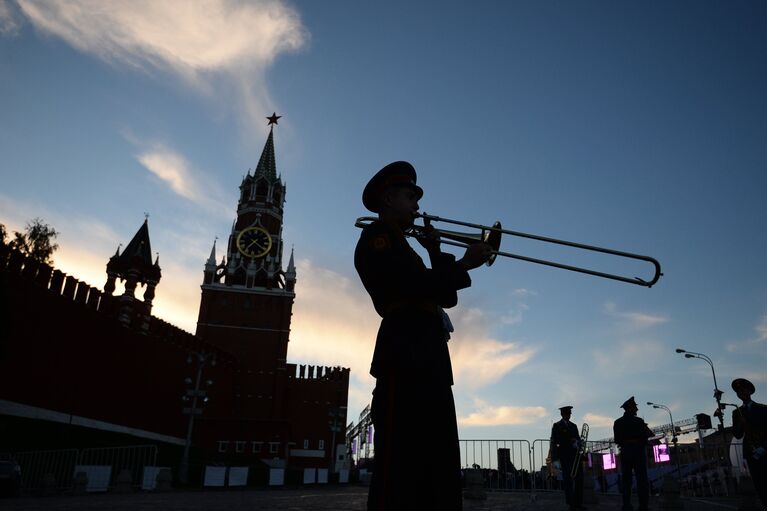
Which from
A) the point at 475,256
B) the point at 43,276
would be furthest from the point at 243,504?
the point at 43,276

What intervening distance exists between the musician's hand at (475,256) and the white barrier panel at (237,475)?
20597 millimetres

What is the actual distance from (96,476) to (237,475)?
5.60m

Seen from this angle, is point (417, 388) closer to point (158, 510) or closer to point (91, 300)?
point (158, 510)

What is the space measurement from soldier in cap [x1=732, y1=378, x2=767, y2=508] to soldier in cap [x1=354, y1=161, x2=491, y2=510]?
668 cm

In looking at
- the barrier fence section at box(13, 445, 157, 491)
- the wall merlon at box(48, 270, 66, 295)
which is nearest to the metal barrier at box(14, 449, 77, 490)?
the barrier fence section at box(13, 445, 157, 491)

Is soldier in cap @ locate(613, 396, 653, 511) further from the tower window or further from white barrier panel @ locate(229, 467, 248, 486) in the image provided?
the tower window

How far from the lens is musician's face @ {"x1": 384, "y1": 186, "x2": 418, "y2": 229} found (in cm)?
319

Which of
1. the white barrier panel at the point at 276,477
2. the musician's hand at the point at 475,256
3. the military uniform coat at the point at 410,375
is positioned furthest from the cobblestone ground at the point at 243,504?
the white barrier panel at the point at 276,477

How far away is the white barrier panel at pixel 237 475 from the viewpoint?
20688 millimetres

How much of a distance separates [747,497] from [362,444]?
64399 mm

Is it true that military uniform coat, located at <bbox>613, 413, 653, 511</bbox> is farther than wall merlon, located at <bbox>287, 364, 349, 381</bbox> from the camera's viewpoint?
No

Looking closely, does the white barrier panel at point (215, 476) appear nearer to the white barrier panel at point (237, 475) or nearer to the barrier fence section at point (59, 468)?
the white barrier panel at point (237, 475)

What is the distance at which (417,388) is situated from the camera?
262 cm

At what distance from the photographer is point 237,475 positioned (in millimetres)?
20781
